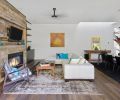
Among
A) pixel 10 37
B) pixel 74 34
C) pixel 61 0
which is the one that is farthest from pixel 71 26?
pixel 10 37

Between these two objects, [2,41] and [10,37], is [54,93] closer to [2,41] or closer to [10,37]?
[2,41]

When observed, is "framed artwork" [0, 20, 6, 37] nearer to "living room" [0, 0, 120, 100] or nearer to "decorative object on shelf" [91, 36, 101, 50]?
"living room" [0, 0, 120, 100]

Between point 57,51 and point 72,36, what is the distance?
1502 mm

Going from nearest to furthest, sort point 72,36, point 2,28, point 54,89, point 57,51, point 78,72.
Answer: point 54,89 < point 2,28 < point 78,72 < point 72,36 < point 57,51

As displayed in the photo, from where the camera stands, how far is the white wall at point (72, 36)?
519 inches

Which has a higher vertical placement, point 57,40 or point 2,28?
point 2,28

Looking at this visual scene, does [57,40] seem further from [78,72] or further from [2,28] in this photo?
[2,28]

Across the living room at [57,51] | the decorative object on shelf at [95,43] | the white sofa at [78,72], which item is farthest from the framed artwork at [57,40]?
the white sofa at [78,72]

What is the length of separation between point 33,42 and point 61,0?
23.1 ft

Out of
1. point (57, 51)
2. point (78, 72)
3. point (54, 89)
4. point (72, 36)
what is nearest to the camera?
point (54, 89)

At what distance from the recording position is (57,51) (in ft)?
44.0

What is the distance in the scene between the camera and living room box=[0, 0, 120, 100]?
494 centimetres

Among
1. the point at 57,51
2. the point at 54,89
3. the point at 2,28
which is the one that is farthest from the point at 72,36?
the point at 54,89

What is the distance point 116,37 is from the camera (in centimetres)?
1351
